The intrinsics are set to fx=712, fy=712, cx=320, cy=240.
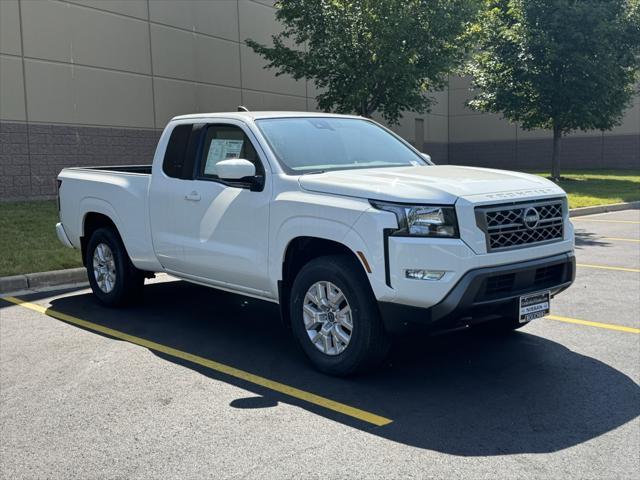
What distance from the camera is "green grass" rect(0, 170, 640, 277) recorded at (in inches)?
369

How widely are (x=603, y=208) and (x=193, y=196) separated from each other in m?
14.0

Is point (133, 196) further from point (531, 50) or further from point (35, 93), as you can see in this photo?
point (531, 50)

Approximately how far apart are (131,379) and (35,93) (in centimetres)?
1308

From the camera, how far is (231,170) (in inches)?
215

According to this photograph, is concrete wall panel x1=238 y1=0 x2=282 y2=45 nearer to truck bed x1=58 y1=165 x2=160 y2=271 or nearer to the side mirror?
truck bed x1=58 y1=165 x2=160 y2=271

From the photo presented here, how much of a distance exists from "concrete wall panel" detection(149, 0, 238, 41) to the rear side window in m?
13.5

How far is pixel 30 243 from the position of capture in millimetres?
10711

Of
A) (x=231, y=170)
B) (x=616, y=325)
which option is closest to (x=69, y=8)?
(x=231, y=170)

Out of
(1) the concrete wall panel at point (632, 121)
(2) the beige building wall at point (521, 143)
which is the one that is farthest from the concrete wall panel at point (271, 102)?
(1) the concrete wall panel at point (632, 121)

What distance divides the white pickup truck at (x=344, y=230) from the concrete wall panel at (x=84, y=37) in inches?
437

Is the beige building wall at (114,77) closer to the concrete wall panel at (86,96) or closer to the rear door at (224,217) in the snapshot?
the concrete wall panel at (86,96)

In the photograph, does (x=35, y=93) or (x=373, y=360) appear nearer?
(x=373, y=360)

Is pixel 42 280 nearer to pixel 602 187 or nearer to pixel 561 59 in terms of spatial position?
pixel 602 187

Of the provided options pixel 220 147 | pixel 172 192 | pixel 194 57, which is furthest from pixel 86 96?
pixel 220 147
